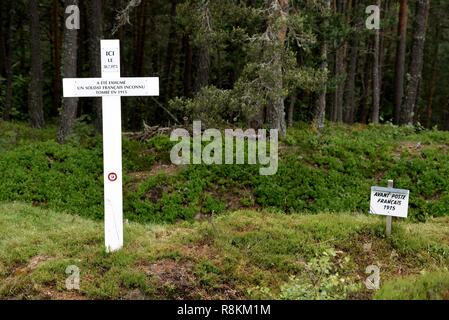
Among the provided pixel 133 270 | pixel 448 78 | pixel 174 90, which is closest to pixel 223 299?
pixel 133 270

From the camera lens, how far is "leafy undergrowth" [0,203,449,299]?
253 inches

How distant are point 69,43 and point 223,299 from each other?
10365mm

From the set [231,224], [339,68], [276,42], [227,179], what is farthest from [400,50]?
[231,224]

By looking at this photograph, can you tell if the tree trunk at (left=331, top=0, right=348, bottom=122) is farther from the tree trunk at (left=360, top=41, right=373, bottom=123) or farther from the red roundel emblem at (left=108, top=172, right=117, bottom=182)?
the red roundel emblem at (left=108, top=172, right=117, bottom=182)

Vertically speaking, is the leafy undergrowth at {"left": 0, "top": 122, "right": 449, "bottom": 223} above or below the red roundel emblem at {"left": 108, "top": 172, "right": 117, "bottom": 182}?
below

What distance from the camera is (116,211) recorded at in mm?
7301

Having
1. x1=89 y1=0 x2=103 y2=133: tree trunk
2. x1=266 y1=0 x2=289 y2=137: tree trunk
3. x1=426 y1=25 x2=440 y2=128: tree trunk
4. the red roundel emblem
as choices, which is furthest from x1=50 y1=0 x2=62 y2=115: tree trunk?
x1=426 y1=25 x2=440 y2=128: tree trunk

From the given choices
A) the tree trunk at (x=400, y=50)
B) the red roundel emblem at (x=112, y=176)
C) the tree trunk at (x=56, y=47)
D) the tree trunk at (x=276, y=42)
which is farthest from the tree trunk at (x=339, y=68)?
the red roundel emblem at (x=112, y=176)

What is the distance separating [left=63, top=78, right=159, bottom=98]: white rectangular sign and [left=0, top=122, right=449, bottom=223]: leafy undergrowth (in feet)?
15.3

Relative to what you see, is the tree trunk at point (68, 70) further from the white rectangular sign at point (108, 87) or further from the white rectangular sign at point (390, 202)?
the white rectangular sign at point (390, 202)

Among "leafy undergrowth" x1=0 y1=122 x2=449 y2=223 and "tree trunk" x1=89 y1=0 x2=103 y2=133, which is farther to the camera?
"tree trunk" x1=89 y1=0 x2=103 y2=133

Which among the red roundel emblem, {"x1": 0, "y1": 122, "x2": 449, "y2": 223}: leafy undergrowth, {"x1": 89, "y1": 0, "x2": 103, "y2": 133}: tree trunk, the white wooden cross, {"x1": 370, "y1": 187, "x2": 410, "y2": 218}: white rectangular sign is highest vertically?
{"x1": 89, "y1": 0, "x2": 103, "y2": 133}: tree trunk

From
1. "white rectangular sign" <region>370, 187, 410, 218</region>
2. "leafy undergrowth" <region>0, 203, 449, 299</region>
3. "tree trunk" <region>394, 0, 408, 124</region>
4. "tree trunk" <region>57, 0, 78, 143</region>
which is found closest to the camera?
"leafy undergrowth" <region>0, 203, 449, 299</region>

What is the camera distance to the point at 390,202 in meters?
7.55
